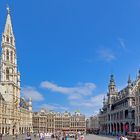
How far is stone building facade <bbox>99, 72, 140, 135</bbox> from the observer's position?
11138 centimetres

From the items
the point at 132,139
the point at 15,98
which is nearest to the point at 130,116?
the point at 15,98

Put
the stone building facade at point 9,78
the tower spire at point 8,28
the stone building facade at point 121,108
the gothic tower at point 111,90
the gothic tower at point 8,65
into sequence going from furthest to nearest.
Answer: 1. the gothic tower at point 111,90
2. the tower spire at point 8,28
3. the gothic tower at point 8,65
4. the stone building facade at point 9,78
5. the stone building facade at point 121,108

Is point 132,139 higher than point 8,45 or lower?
lower

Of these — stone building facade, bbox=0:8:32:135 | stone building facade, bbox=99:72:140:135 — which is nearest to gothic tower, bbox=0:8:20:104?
stone building facade, bbox=0:8:32:135

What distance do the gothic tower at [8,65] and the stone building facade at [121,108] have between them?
37535mm

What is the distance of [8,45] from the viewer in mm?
121938

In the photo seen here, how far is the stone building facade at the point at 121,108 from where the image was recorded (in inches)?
4385

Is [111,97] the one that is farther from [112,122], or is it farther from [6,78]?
[6,78]

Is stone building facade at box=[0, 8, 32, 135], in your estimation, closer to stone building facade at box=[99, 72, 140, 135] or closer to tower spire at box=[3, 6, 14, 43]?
tower spire at box=[3, 6, 14, 43]

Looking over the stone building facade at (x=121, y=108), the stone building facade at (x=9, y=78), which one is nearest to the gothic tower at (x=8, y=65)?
the stone building facade at (x=9, y=78)

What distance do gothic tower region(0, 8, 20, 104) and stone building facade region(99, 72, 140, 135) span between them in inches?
1478

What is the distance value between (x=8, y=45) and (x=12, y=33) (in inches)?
198

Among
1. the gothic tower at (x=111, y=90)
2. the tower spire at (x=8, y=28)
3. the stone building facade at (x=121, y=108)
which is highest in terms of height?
the tower spire at (x=8, y=28)

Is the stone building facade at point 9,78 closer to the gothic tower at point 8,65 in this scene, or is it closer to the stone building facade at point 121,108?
the gothic tower at point 8,65
